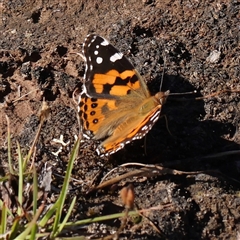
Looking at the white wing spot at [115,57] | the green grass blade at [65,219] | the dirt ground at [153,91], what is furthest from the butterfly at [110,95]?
the green grass blade at [65,219]

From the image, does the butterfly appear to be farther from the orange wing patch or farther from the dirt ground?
the dirt ground

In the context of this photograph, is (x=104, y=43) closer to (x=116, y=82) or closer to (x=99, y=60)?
(x=99, y=60)

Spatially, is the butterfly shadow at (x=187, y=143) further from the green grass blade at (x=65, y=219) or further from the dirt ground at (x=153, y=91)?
the green grass blade at (x=65, y=219)

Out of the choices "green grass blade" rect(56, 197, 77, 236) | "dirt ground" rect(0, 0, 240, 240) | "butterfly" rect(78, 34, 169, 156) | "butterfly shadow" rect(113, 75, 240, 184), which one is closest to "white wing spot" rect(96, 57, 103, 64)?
"butterfly" rect(78, 34, 169, 156)

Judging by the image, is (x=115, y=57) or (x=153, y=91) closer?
(x=115, y=57)

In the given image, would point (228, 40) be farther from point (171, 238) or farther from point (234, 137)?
point (171, 238)

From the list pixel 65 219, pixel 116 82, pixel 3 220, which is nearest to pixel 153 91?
pixel 116 82
